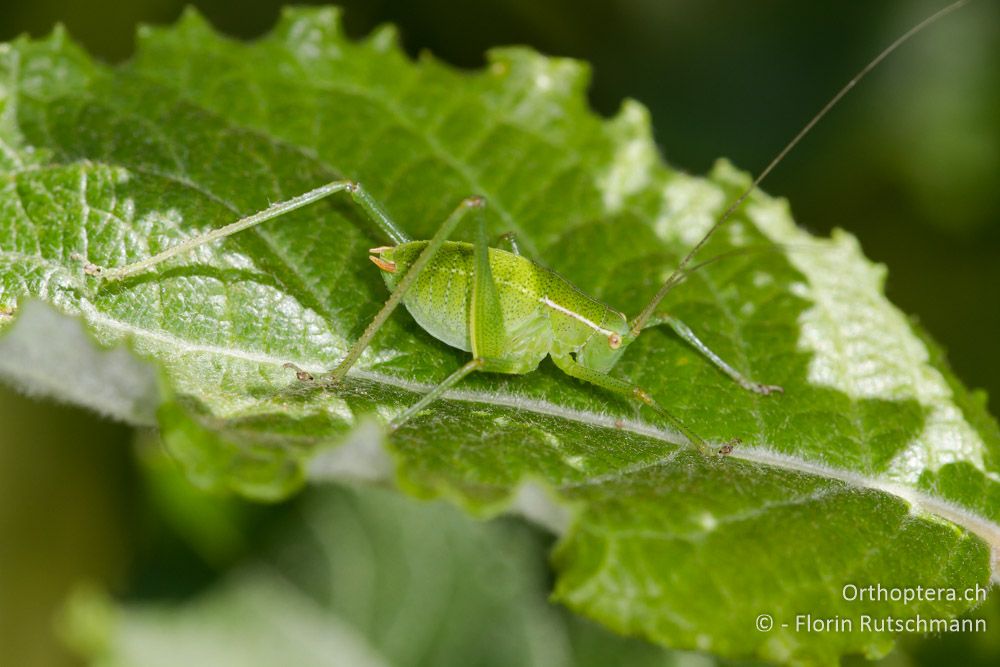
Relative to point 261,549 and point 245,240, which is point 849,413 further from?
point 261,549

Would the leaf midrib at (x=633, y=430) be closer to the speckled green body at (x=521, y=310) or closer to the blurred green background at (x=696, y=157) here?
the speckled green body at (x=521, y=310)

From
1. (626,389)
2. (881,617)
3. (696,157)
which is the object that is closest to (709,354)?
(626,389)

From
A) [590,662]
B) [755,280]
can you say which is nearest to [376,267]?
[755,280]

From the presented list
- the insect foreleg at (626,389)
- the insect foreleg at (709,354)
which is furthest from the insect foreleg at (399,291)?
the insect foreleg at (709,354)

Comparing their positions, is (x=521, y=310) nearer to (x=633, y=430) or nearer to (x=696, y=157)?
(x=633, y=430)

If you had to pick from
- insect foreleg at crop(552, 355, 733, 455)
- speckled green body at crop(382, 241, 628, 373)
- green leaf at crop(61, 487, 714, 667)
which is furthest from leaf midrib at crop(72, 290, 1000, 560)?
green leaf at crop(61, 487, 714, 667)

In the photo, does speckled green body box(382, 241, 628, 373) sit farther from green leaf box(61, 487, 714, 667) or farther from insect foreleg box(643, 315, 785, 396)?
green leaf box(61, 487, 714, 667)
